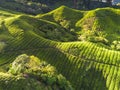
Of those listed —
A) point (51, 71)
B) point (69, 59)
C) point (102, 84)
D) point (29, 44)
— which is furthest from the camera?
point (29, 44)

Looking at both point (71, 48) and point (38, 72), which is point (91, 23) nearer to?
point (71, 48)

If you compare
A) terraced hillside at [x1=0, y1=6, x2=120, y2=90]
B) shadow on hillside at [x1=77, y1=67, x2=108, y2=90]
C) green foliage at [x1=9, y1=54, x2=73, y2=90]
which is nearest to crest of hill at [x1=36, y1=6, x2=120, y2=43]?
terraced hillside at [x1=0, y1=6, x2=120, y2=90]

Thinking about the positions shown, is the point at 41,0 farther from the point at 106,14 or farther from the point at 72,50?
the point at 72,50

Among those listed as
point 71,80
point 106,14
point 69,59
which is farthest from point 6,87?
point 106,14

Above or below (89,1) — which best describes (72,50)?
above

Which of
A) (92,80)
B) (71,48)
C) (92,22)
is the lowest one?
(92,22)

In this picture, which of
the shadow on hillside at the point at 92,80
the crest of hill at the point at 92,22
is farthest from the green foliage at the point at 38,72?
the crest of hill at the point at 92,22

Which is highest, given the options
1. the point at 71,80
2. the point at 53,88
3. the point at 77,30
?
the point at 53,88

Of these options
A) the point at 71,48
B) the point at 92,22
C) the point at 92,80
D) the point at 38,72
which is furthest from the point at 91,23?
the point at 38,72

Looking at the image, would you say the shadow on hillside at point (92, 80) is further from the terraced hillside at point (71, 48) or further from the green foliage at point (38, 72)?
the green foliage at point (38, 72)
